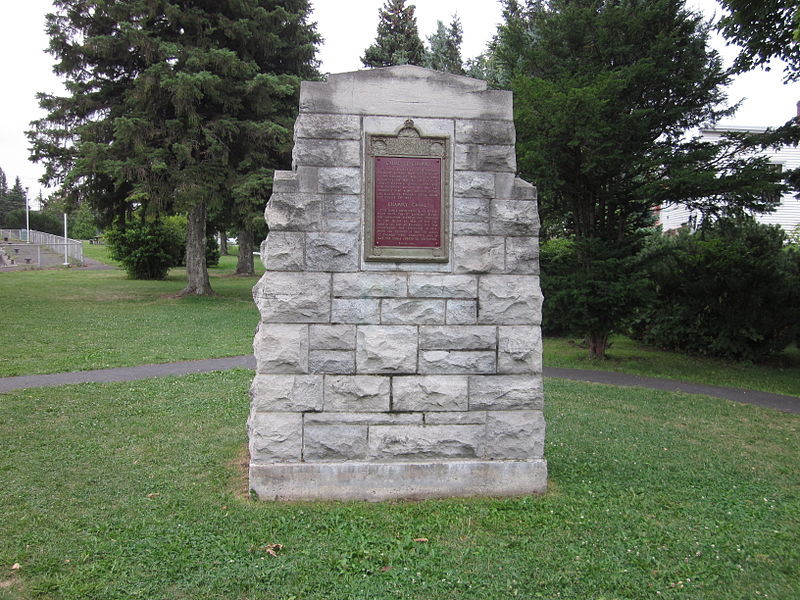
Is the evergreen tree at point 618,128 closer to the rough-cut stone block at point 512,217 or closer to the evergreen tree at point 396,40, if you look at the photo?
the rough-cut stone block at point 512,217

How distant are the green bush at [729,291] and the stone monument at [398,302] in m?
8.67

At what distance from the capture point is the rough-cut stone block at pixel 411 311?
5.16 m

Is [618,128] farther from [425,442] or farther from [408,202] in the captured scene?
[425,442]

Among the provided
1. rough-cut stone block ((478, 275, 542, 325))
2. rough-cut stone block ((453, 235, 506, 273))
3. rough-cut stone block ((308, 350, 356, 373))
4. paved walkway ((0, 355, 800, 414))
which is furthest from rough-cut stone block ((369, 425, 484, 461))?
paved walkway ((0, 355, 800, 414))

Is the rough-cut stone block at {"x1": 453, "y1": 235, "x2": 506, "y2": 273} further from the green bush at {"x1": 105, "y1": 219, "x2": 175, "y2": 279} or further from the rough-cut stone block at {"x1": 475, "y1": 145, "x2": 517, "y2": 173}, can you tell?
the green bush at {"x1": 105, "y1": 219, "x2": 175, "y2": 279}

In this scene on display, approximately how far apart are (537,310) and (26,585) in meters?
4.03

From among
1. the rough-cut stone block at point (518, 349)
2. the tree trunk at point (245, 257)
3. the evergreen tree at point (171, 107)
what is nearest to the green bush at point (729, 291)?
the rough-cut stone block at point (518, 349)

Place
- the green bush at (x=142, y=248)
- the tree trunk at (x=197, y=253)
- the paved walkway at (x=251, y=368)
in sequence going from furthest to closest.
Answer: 1. the green bush at (x=142, y=248)
2. the tree trunk at (x=197, y=253)
3. the paved walkway at (x=251, y=368)

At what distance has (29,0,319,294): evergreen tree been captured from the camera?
19000 mm

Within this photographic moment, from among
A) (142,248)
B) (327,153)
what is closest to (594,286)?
(327,153)

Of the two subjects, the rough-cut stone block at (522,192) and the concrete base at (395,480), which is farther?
the rough-cut stone block at (522,192)

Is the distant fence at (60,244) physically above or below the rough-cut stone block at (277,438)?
above

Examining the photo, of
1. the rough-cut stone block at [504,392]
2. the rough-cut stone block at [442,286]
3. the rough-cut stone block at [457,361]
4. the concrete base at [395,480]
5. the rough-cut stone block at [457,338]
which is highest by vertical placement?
the rough-cut stone block at [442,286]

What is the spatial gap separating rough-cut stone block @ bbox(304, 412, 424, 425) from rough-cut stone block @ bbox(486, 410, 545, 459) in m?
0.62
